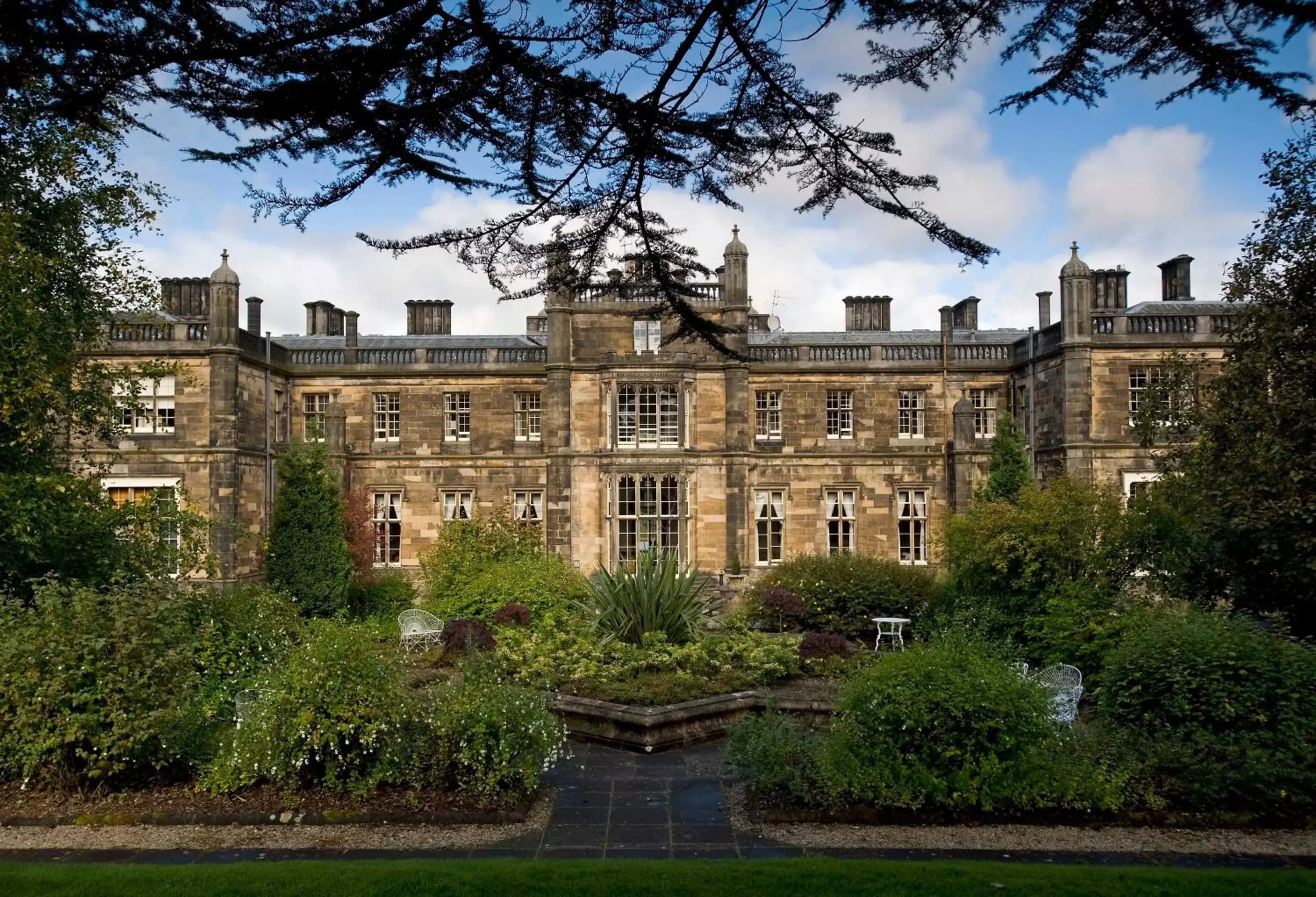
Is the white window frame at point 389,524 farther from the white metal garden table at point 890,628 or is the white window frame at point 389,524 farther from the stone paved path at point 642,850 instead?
the stone paved path at point 642,850

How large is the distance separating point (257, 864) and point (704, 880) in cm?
331

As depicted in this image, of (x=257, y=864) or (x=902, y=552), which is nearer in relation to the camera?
(x=257, y=864)

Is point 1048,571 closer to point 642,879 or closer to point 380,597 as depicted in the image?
point 642,879

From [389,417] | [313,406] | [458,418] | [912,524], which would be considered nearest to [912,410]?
[912,524]

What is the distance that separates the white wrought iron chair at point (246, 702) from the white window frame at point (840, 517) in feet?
63.6

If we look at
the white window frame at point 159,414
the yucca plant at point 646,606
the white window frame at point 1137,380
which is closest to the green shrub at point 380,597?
the white window frame at point 159,414

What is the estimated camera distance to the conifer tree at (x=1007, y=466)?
21797 mm

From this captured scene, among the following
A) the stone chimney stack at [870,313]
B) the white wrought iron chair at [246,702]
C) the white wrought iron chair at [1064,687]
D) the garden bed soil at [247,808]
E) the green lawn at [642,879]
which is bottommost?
the garden bed soil at [247,808]

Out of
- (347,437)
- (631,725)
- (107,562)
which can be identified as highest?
(347,437)

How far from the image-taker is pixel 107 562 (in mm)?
12359

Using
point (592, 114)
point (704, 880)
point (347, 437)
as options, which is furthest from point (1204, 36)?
point (347, 437)

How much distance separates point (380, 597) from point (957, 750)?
20.2m

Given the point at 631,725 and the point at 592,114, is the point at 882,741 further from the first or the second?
the point at 592,114

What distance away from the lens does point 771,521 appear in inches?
1075
